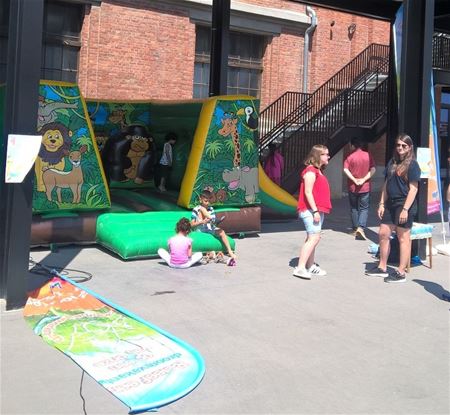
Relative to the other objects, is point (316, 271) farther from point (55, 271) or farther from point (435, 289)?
point (55, 271)

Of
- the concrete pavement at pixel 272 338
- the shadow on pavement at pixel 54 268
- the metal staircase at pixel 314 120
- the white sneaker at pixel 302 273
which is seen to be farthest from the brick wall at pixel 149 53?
the white sneaker at pixel 302 273

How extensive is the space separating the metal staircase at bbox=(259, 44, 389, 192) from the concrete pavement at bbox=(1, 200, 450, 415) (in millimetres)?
7242

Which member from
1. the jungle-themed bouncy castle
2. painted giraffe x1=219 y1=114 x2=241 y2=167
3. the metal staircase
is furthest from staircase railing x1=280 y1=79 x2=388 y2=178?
painted giraffe x1=219 y1=114 x2=241 y2=167

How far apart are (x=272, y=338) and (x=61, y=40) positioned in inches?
479

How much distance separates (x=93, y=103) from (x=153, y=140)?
1588mm

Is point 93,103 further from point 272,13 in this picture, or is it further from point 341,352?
point 341,352

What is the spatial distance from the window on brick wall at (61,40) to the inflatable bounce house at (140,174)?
8.28 feet

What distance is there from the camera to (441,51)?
1681 centimetres

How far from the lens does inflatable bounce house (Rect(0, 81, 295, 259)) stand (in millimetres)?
8773

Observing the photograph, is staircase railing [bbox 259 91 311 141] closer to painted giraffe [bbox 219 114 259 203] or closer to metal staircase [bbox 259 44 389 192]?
metal staircase [bbox 259 44 389 192]

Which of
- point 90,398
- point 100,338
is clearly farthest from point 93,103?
point 90,398

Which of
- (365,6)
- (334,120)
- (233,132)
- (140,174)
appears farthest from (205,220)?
(334,120)

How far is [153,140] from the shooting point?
13367 millimetres

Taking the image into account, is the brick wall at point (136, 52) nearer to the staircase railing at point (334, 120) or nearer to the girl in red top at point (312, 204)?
the staircase railing at point (334, 120)
